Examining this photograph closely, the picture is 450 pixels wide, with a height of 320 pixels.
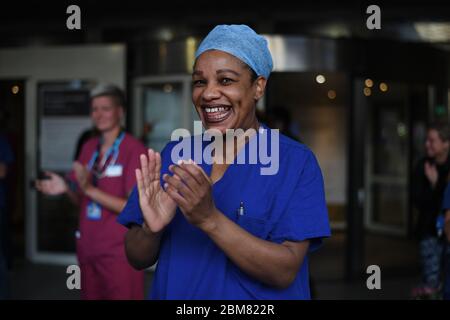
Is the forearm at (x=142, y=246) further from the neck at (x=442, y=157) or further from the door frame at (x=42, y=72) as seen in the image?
the door frame at (x=42, y=72)

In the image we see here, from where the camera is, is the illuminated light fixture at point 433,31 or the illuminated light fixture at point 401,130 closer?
the illuminated light fixture at point 433,31

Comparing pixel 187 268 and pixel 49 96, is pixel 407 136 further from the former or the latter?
pixel 187 268

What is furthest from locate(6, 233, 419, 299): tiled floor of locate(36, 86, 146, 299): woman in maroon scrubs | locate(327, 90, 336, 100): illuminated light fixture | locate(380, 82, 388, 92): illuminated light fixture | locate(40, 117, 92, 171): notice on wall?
locate(36, 86, 146, 299): woman in maroon scrubs

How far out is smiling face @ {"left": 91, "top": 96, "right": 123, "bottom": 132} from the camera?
3.43 m

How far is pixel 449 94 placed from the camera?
775 cm

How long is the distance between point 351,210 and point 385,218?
301 centimetres

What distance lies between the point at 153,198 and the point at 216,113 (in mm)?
264

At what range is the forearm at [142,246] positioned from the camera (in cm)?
153

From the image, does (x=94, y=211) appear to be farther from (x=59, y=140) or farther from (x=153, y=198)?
(x=59, y=140)

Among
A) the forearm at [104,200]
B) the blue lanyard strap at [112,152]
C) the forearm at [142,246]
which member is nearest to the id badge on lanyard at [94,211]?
the forearm at [104,200]

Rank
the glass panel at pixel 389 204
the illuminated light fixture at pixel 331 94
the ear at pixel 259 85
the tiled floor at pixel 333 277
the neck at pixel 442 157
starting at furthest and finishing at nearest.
A: the illuminated light fixture at pixel 331 94 → the glass panel at pixel 389 204 → the tiled floor at pixel 333 277 → the neck at pixel 442 157 → the ear at pixel 259 85

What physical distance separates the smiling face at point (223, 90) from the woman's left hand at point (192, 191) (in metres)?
0.26

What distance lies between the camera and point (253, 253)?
1364 mm

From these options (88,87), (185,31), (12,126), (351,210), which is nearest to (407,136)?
(351,210)
